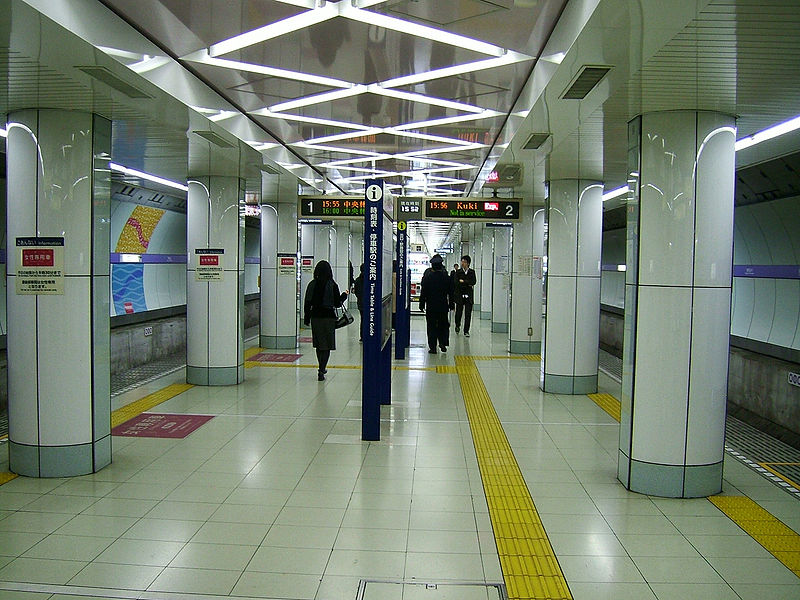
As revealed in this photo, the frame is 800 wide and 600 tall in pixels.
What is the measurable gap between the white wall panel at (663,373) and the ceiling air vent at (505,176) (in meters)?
4.31

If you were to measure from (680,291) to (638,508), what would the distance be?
181 cm

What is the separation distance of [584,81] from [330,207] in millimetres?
6389

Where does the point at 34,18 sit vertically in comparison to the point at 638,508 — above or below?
above

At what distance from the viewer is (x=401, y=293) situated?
1353 cm

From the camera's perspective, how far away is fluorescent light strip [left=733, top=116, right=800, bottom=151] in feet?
20.5

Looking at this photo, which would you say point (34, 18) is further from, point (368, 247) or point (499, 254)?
point (499, 254)

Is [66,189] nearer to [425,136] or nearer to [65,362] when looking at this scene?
[65,362]

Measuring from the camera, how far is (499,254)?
20500 millimetres

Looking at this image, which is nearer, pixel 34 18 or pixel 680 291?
pixel 34 18

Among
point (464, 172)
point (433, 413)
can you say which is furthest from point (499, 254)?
point (433, 413)

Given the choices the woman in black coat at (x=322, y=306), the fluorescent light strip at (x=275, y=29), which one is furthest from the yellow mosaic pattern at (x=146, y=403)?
the fluorescent light strip at (x=275, y=29)

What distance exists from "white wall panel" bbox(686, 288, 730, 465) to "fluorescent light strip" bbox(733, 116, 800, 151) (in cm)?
149

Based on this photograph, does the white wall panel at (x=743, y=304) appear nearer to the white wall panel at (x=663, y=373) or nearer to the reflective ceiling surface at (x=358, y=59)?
the reflective ceiling surface at (x=358, y=59)

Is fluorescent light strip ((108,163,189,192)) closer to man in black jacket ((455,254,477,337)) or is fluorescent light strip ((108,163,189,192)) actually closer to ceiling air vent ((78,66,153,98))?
ceiling air vent ((78,66,153,98))
